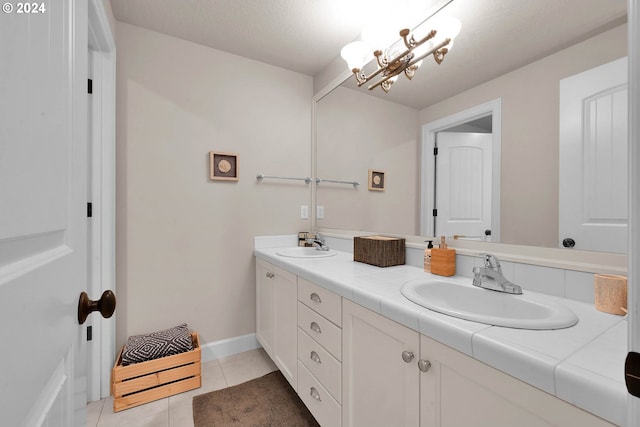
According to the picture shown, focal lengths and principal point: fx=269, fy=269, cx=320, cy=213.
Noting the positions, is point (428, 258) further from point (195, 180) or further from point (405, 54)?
point (195, 180)

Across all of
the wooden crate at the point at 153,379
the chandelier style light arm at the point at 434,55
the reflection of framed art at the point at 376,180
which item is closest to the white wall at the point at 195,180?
the wooden crate at the point at 153,379

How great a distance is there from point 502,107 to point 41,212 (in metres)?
1.44

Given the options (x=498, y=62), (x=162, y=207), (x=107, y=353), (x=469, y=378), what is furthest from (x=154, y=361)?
(x=498, y=62)

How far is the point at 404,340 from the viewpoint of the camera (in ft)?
2.69

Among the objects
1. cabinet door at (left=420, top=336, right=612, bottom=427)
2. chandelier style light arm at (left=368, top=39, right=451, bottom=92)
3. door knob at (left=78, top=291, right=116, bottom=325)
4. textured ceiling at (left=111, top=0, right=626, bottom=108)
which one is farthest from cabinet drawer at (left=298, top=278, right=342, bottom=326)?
chandelier style light arm at (left=368, top=39, right=451, bottom=92)

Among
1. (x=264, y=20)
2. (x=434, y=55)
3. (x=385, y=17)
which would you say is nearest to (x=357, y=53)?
(x=385, y=17)

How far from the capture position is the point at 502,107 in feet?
3.67

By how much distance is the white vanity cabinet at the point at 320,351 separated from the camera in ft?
3.65

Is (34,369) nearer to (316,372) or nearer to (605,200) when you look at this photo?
(316,372)

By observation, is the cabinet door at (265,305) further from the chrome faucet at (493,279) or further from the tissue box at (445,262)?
the chrome faucet at (493,279)

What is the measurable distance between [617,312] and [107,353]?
7.52 feet

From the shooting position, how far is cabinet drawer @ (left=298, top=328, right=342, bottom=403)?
3.63ft

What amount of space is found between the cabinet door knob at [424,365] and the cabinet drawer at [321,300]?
15.5 inches

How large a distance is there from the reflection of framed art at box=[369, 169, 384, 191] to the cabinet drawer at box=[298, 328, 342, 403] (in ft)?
3.31
